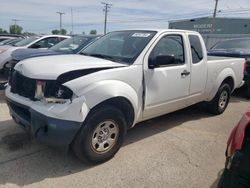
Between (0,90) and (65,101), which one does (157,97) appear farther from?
(0,90)

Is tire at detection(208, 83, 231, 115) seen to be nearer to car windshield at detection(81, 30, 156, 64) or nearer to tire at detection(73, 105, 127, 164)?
car windshield at detection(81, 30, 156, 64)

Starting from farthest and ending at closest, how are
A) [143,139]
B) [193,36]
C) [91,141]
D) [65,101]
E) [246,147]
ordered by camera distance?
[193,36]
[143,139]
[91,141]
[65,101]
[246,147]

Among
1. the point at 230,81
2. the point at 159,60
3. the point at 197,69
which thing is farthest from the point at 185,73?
the point at 230,81

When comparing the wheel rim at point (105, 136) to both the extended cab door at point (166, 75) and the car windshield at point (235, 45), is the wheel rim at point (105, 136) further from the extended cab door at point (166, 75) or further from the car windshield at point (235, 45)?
the car windshield at point (235, 45)

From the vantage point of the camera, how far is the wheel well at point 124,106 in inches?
142

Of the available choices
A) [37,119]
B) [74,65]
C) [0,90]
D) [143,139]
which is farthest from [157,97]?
[0,90]

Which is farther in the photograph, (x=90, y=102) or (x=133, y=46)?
(x=133, y=46)

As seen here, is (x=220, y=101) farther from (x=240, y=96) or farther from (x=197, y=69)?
(x=240, y=96)

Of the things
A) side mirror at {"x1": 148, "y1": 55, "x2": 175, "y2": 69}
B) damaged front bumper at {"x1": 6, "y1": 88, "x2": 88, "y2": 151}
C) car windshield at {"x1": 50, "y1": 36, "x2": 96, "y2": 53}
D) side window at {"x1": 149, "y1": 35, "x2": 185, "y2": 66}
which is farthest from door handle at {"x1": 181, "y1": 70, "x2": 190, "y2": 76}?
car windshield at {"x1": 50, "y1": 36, "x2": 96, "y2": 53}

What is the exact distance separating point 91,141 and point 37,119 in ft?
2.35

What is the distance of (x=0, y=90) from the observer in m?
7.42

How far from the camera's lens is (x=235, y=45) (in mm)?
9000

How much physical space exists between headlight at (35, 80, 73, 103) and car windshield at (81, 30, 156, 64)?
112 cm

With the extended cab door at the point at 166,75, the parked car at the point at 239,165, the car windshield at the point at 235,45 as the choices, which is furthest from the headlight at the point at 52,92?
the car windshield at the point at 235,45
